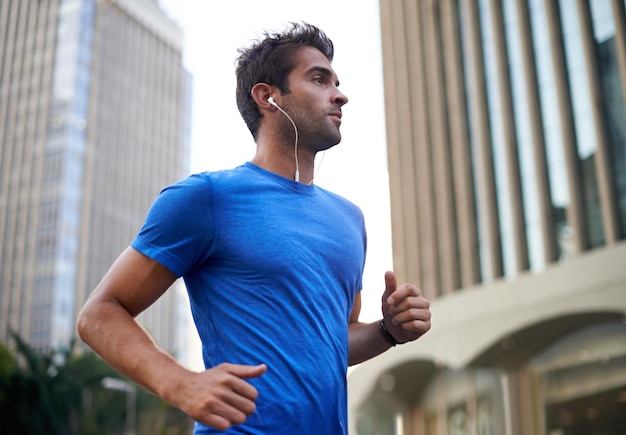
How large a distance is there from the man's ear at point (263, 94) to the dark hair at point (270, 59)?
18 millimetres

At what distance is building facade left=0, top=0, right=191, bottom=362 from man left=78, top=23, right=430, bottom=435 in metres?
78.5

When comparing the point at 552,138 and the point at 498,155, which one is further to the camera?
the point at 498,155

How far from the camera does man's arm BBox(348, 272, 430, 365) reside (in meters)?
2.02

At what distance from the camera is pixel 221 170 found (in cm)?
201

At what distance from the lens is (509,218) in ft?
85.0

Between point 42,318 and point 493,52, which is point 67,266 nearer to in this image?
point 42,318

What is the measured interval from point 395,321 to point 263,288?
1.33 ft

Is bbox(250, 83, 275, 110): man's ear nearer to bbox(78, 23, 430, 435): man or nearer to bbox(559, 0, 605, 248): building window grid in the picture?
bbox(78, 23, 430, 435): man

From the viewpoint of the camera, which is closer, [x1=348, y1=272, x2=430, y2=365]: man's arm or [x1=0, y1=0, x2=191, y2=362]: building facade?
[x1=348, y1=272, x2=430, y2=365]: man's arm

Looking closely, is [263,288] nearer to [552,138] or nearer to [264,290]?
[264,290]

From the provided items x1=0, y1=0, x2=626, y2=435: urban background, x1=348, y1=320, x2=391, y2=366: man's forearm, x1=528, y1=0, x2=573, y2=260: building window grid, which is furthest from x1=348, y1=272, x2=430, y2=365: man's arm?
x1=528, y1=0, x2=573, y2=260: building window grid

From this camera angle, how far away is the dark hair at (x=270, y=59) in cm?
225

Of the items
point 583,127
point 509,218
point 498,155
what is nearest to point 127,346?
point 583,127

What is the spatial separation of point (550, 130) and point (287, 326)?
23701 mm
